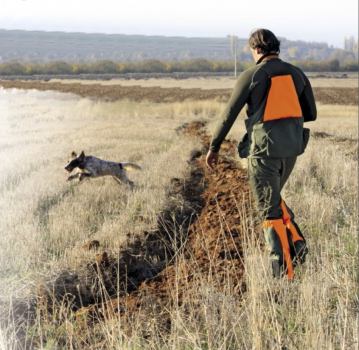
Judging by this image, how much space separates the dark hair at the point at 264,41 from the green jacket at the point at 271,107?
11cm

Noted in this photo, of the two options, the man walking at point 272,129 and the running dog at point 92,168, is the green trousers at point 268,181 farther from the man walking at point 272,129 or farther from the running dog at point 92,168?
the running dog at point 92,168

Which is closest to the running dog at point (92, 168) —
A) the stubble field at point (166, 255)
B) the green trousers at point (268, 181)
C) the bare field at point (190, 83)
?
the stubble field at point (166, 255)

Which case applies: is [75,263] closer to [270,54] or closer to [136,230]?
[136,230]

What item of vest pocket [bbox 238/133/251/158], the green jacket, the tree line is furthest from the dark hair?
the tree line

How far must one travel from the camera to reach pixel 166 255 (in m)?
4.19

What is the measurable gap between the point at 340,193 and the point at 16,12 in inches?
208

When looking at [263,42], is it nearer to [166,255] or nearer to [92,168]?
[166,255]

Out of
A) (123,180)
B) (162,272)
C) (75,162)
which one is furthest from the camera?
(123,180)

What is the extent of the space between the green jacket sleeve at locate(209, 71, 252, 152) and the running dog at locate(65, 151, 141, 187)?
382 centimetres

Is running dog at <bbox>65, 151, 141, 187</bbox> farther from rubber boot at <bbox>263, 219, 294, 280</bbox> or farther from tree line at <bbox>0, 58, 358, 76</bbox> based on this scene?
tree line at <bbox>0, 58, 358, 76</bbox>

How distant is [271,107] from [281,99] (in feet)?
0.40

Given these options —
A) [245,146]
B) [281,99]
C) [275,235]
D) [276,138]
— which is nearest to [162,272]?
[275,235]

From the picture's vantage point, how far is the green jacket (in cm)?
418

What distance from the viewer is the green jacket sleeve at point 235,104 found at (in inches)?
165
